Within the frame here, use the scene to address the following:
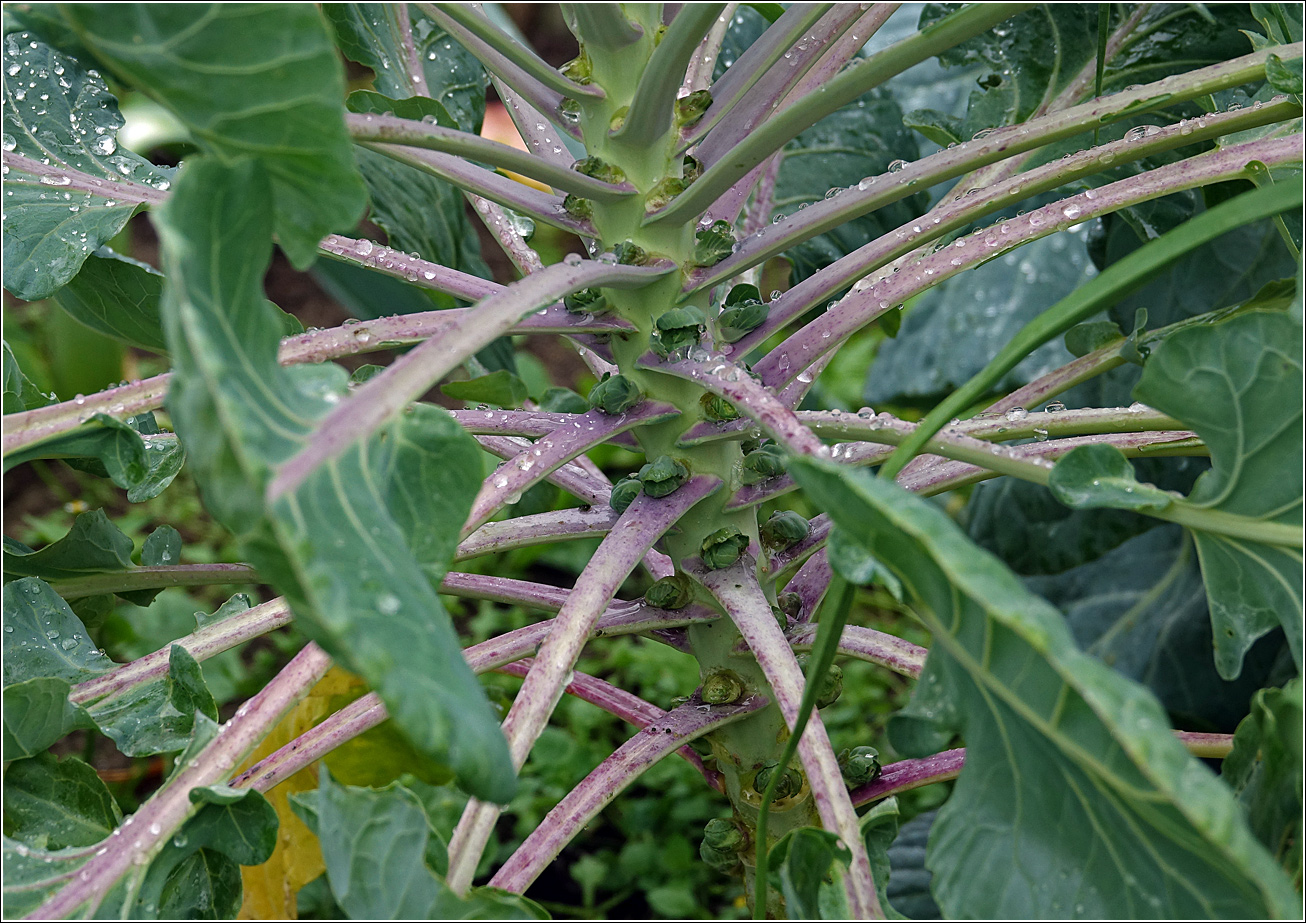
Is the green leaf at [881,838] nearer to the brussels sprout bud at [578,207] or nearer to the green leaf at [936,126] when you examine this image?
the brussels sprout bud at [578,207]

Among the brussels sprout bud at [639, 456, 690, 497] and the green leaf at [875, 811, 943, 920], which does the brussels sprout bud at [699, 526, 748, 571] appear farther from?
the green leaf at [875, 811, 943, 920]

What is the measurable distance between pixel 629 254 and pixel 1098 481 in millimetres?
366

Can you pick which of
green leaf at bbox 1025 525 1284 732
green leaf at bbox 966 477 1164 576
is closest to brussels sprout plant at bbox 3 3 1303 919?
green leaf at bbox 966 477 1164 576

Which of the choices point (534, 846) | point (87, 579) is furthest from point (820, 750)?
point (87, 579)

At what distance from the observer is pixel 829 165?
4.25 feet

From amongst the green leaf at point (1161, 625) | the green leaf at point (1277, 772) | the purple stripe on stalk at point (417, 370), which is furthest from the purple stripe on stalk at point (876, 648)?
the green leaf at point (1161, 625)

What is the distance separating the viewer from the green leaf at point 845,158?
1288mm

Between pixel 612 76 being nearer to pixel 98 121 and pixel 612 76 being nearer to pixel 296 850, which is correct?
pixel 98 121

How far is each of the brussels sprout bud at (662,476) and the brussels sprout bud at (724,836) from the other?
31 cm

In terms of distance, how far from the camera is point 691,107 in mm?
791

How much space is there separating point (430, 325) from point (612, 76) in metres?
0.23

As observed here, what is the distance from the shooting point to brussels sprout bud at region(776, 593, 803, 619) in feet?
2.90

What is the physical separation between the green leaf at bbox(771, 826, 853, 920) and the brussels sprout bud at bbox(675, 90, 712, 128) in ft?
1.69

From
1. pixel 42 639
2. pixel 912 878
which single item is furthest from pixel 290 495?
pixel 912 878
